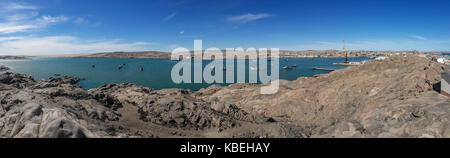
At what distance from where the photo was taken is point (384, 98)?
17.7m

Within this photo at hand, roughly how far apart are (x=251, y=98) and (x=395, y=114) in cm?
1793

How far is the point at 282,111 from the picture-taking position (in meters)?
25.2

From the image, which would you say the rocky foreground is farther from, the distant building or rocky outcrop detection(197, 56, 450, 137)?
the distant building

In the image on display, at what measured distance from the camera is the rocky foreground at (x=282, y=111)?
11875mm

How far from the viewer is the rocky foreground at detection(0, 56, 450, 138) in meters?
11.9

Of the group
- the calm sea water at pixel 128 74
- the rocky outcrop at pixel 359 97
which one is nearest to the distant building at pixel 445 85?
the rocky outcrop at pixel 359 97

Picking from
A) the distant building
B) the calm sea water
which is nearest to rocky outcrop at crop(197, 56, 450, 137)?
the distant building

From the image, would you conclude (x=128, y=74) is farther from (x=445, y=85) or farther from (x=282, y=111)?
(x=445, y=85)

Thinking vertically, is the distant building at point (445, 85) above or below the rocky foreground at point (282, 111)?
above

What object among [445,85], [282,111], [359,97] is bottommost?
[282,111]

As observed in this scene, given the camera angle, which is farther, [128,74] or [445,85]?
[128,74]

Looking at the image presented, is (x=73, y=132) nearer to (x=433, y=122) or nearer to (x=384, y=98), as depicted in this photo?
(x=433, y=122)

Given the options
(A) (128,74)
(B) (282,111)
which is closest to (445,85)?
(B) (282,111)

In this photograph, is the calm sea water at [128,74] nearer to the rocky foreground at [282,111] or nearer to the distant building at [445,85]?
the rocky foreground at [282,111]
